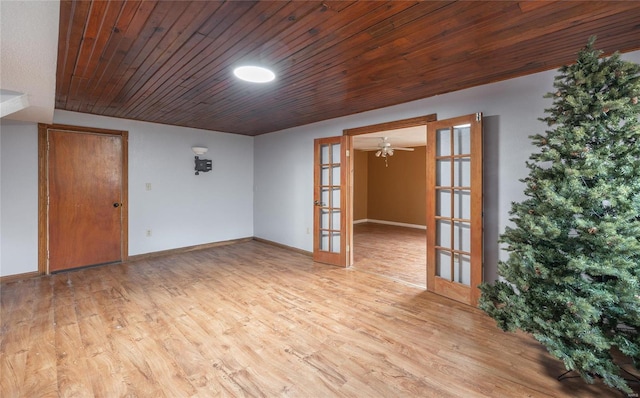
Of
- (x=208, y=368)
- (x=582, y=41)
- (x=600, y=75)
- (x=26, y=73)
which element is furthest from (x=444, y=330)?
(x=26, y=73)

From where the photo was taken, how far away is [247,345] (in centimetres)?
230

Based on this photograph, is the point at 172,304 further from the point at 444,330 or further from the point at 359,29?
the point at 359,29

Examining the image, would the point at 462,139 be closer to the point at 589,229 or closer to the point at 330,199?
the point at 589,229

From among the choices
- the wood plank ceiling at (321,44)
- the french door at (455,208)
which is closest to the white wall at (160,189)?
the wood plank ceiling at (321,44)

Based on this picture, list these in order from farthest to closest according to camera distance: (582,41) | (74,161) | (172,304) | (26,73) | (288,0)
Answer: (74,161) < (172,304) < (26,73) < (582,41) < (288,0)

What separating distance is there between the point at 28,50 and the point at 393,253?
200 inches

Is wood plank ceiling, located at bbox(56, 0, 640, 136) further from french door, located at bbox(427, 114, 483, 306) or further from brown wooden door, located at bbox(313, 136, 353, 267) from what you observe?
brown wooden door, located at bbox(313, 136, 353, 267)

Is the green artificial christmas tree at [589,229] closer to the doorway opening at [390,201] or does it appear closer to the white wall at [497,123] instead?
the white wall at [497,123]

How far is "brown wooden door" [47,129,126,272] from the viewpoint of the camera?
13.3ft

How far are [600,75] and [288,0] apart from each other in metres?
1.88

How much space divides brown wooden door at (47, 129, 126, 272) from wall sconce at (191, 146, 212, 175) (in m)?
1.12

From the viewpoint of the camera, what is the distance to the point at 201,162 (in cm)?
534

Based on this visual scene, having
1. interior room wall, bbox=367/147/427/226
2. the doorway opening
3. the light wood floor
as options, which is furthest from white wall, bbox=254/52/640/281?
interior room wall, bbox=367/147/427/226

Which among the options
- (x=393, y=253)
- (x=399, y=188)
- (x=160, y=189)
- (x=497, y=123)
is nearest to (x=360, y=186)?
(x=399, y=188)
